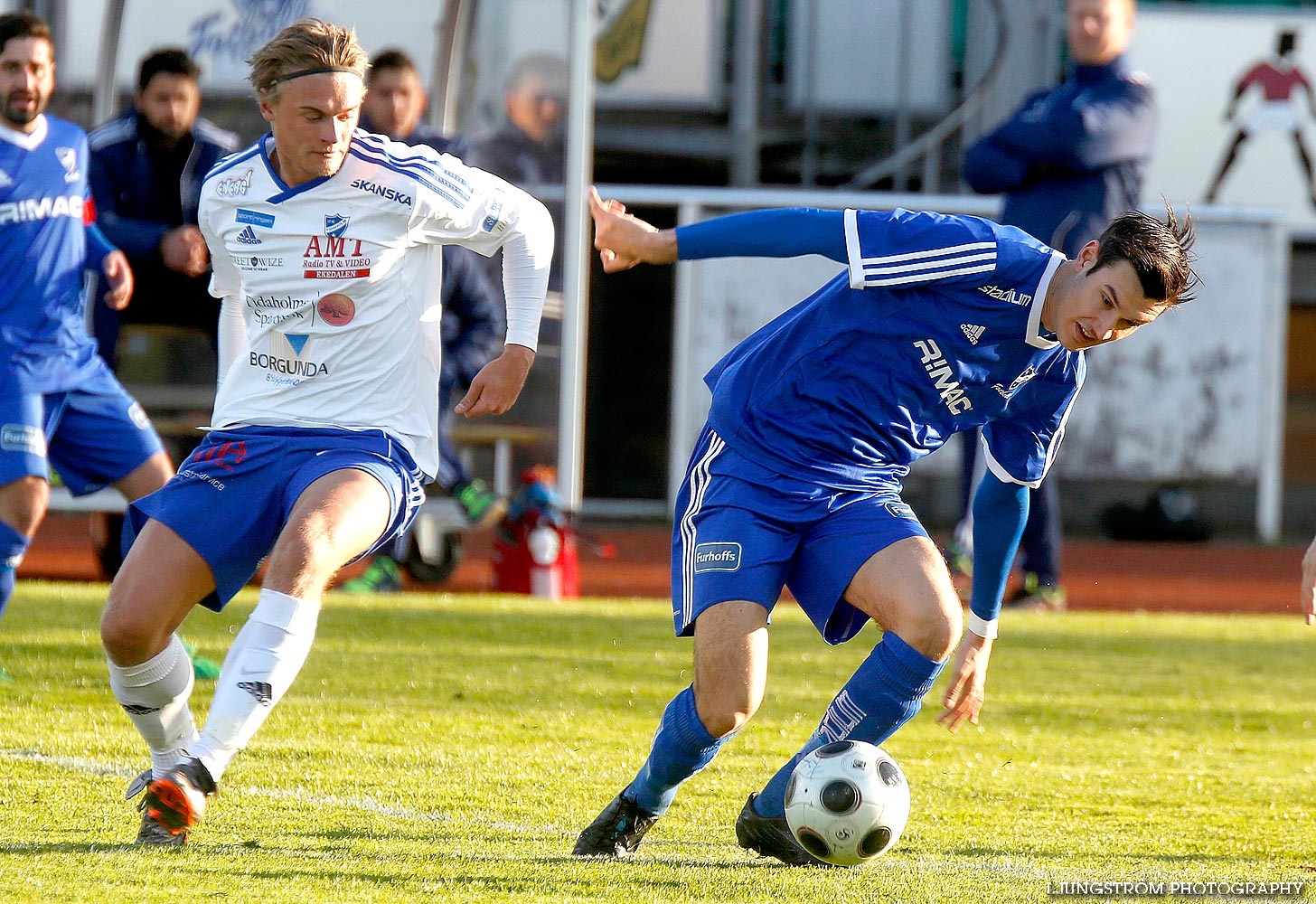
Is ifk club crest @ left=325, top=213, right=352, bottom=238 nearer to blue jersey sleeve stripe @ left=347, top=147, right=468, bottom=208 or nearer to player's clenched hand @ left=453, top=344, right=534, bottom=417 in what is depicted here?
blue jersey sleeve stripe @ left=347, top=147, right=468, bottom=208

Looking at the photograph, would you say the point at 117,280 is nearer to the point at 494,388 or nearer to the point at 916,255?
the point at 494,388

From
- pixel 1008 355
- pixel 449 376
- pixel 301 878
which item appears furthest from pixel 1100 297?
pixel 449 376

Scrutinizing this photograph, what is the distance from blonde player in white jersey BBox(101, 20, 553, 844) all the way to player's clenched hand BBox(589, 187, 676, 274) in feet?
1.66

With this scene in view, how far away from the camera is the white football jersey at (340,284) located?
12.9ft

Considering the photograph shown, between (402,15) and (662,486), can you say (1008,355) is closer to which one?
(402,15)

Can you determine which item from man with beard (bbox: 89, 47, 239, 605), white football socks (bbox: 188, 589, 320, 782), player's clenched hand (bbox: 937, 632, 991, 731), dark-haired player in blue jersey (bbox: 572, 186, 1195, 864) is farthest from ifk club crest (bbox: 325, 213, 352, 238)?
man with beard (bbox: 89, 47, 239, 605)

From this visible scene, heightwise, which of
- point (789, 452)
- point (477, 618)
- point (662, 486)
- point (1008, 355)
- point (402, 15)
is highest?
point (402, 15)

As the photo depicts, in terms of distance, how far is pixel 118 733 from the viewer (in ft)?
15.9

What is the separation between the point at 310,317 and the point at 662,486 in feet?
35.1

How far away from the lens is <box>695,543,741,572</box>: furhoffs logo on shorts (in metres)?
3.76

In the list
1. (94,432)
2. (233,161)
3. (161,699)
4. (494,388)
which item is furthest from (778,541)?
(94,432)

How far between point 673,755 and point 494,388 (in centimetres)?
93

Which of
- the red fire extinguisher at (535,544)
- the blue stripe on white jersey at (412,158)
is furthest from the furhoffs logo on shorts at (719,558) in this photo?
the red fire extinguisher at (535,544)

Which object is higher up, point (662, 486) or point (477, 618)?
point (477, 618)
